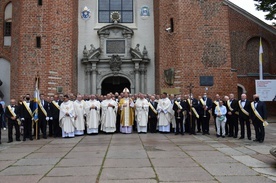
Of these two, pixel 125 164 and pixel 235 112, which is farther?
pixel 235 112

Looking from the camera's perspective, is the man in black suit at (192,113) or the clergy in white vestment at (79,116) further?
the clergy in white vestment at (79,116)

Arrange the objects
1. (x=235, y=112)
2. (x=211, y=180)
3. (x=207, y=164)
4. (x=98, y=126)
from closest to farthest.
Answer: (x=211, y=180) < (x=207, y=164) < (x=235, y=112) < (x=98, y=126)

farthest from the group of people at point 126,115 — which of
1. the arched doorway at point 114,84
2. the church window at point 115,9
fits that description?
the church window at point 115,9

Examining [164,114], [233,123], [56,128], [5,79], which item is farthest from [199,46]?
[5,79]

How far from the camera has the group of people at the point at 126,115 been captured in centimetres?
1257

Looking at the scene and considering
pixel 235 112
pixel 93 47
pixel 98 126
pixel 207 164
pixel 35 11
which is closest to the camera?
pixel 207 164

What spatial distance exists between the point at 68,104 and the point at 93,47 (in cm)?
819

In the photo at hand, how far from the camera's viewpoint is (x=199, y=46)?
1827 cm

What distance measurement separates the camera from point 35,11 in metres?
17.7

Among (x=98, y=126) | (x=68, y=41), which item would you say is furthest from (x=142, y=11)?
(x=98, y=126)

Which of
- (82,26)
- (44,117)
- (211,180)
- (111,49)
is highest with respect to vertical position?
(82,26)

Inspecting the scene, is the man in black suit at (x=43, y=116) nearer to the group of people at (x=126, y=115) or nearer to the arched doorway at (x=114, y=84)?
the group of people at (x=126, y=115)

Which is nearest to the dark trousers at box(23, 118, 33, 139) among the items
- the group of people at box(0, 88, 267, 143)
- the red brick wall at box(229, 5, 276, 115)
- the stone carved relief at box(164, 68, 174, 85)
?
the group of people at box(0, 88, 267, 143)

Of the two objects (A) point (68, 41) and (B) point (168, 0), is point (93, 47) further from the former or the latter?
(B) point (168, 0)
